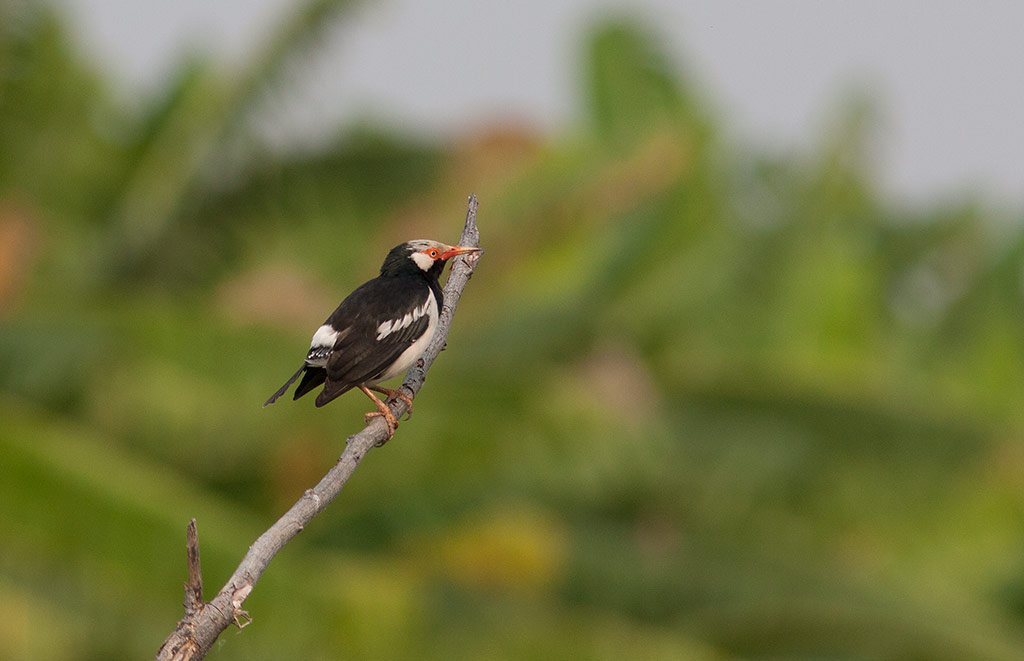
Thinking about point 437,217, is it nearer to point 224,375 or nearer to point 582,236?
point 582,236

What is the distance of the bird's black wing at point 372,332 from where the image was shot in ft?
7.06

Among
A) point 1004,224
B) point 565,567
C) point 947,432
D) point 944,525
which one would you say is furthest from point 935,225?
point 565,567

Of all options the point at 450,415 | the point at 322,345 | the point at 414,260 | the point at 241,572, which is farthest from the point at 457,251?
the point at 450,415

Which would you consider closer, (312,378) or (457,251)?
(312,378)

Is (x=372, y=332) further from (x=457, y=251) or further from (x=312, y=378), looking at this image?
(x=457, y=251)

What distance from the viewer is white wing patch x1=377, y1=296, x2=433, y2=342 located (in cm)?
229

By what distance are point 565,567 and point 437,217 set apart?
12.0ft

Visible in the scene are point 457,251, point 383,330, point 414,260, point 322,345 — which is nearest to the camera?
point 322,345

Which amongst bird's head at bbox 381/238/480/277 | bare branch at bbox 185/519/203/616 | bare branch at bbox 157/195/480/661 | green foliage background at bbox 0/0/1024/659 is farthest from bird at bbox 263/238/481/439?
green foliage background at bbox 0/0/1024/659

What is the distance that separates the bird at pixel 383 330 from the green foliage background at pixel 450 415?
151 inches

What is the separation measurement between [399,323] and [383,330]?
63 mm

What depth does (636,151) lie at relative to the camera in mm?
9984

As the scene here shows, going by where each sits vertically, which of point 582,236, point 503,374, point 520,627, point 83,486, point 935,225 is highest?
point 935,225

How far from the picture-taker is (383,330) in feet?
7.53
